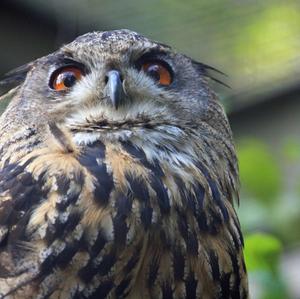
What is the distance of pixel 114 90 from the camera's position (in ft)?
7.28

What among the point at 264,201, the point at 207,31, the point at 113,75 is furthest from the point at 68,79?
the point at 207,31

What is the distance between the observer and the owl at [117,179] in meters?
2.03

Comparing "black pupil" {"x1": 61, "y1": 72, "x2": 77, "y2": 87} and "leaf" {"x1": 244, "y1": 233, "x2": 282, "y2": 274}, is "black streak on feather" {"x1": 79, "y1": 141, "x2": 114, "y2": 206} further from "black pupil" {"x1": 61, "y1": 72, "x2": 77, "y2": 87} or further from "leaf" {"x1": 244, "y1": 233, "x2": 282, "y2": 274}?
"leaf" {"x1": 244, "y1": 233, "x2": 282, "y2": 274}

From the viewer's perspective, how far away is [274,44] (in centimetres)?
433

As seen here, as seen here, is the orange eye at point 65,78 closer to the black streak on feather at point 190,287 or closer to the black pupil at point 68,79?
the black pupil at point 68,79

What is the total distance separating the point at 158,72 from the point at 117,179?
1.27ft

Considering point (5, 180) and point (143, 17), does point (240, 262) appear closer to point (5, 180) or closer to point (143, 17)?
point (5, 180)

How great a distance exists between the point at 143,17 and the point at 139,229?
224cm

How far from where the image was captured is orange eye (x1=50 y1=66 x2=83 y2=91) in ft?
7.72

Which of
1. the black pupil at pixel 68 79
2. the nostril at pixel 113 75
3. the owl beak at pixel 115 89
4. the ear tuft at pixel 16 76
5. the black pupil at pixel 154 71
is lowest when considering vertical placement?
the owl beak at pixel 115 89

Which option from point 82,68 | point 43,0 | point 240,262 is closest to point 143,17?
point 43,0

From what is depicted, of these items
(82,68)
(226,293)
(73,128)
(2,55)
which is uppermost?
(2,55)

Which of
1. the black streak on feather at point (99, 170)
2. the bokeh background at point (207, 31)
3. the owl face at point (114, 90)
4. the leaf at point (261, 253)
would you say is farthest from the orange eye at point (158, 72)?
the bokeh background at point (207, 31)

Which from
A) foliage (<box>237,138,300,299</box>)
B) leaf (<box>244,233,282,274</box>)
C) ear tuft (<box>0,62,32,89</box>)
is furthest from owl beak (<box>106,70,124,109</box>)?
foliage (<box>237,138,300,299</box>)
